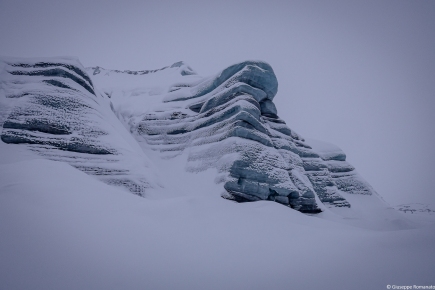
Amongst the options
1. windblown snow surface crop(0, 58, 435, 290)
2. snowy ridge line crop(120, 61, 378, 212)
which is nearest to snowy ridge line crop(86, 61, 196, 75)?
snowy ridge line crop(120, 61, 378, 212)

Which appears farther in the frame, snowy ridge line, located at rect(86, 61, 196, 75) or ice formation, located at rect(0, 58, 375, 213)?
snowy ridge line, located at rect(86, 61, 196, 75)

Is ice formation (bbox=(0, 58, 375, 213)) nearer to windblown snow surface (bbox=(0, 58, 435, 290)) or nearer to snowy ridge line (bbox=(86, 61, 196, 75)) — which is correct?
windblown snow surface (bbox=(0, 58, 435, 290))

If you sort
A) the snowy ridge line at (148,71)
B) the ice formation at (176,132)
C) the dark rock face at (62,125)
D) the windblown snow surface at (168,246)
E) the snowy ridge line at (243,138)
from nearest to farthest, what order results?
the windblown snow surface at (168,246)
the dark rock face at (62,125)
the ice formation at (176,132)
the snowy ridge line at (243,138)
the snowy ridge line at (148,71)

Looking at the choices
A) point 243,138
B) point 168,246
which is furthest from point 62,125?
point 168,246

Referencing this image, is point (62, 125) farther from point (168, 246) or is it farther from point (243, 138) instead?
point (168, 246)

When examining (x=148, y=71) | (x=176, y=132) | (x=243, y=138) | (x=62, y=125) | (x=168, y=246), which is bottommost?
(x=168, y=246)

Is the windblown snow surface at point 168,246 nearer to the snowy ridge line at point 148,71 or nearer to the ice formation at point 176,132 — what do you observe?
the ice formation at point 176,132

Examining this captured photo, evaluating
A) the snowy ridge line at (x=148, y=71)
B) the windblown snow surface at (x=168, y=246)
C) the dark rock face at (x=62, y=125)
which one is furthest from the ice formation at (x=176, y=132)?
the snowy ridge line at (x=148, y=71)

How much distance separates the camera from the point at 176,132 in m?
26.1

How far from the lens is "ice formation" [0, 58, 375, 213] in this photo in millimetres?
14141

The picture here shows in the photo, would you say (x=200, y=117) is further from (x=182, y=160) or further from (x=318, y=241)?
(x=318, y=241)

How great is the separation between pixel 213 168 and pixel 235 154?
101 inches

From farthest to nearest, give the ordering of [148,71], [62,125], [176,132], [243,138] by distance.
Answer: [148,71] < [176,132] < [243,138] < [62,125]

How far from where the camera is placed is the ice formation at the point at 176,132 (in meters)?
14.1
